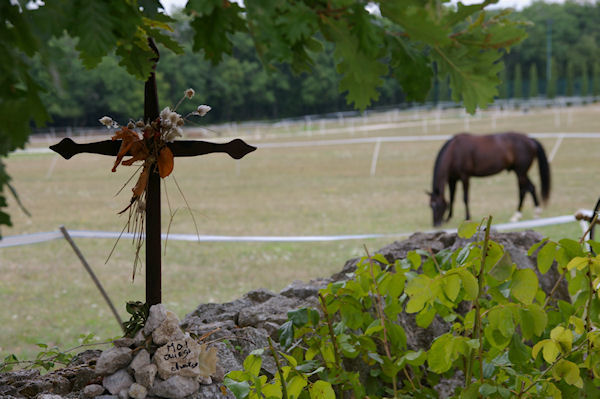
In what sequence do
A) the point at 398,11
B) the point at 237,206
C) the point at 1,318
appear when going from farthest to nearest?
the point at 237,206, the point at 1,318, the point at 398,11

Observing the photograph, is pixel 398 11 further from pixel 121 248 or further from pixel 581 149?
pixel 581 149

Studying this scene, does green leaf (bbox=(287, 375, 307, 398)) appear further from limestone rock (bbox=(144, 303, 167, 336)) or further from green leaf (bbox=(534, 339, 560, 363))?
green leaf (bbox=(534, 339, 560, 363))

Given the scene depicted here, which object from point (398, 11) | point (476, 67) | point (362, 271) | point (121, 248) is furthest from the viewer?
point (121, 248)

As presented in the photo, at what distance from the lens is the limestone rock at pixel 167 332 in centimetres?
161

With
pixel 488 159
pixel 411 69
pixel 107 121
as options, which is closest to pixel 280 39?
pixel 411 69

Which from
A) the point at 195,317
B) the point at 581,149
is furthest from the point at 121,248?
the point at 581,149

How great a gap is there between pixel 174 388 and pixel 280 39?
3.20 feet

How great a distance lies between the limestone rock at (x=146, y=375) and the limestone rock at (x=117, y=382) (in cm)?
3

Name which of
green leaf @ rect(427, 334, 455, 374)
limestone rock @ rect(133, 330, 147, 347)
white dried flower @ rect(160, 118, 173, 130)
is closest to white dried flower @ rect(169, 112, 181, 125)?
white dried flower @ rect(160, 118, 173, 130)

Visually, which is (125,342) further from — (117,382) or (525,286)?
(525,286)

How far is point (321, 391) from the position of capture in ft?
5.12

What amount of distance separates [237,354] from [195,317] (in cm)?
39

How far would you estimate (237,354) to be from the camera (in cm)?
200

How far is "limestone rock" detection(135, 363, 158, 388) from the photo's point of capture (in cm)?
158
